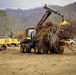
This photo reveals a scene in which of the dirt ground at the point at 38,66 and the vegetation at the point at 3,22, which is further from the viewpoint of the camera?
the vegetation at the point at 3,22

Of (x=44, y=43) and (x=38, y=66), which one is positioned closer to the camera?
(x=38, y=66)

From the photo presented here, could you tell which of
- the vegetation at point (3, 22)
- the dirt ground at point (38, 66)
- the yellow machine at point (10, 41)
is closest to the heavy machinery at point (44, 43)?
the dirt ground at point (38, 66)

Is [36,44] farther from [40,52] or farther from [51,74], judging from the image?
[51,74]

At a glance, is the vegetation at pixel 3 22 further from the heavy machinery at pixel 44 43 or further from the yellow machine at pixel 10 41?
the heavy machinery at pixel 44 43

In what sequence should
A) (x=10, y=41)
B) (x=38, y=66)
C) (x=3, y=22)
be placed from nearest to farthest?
1. (x=38, y=66)
2. (x=10, y=41)
3. (x=3, y=22)

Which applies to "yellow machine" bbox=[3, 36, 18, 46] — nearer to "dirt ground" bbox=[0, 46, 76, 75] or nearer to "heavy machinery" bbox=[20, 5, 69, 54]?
"heavy machinery" bbox=[20, 5, 69, 54]

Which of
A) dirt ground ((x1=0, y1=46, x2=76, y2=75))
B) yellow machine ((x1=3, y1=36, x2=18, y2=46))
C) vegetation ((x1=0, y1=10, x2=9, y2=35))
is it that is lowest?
yellow machine ((x1=3, y1=36, x2=18, y2=46))

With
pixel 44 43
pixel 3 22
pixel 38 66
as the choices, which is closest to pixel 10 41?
pixel 44 43

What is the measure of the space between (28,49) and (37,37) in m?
2.35

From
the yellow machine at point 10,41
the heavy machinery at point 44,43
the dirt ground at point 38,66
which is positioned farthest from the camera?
the yellow machine at point 10,41

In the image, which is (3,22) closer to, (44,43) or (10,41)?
(10,41)

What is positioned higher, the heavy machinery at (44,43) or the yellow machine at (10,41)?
the heavy machinery at (44,43)

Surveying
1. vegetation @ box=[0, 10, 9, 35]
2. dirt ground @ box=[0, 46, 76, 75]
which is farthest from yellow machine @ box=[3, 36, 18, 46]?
vegetation @ box=[0, 10, 9, 35]

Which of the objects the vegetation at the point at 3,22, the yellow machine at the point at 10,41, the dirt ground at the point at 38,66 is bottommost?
the yellow machine at the point at 10,41
